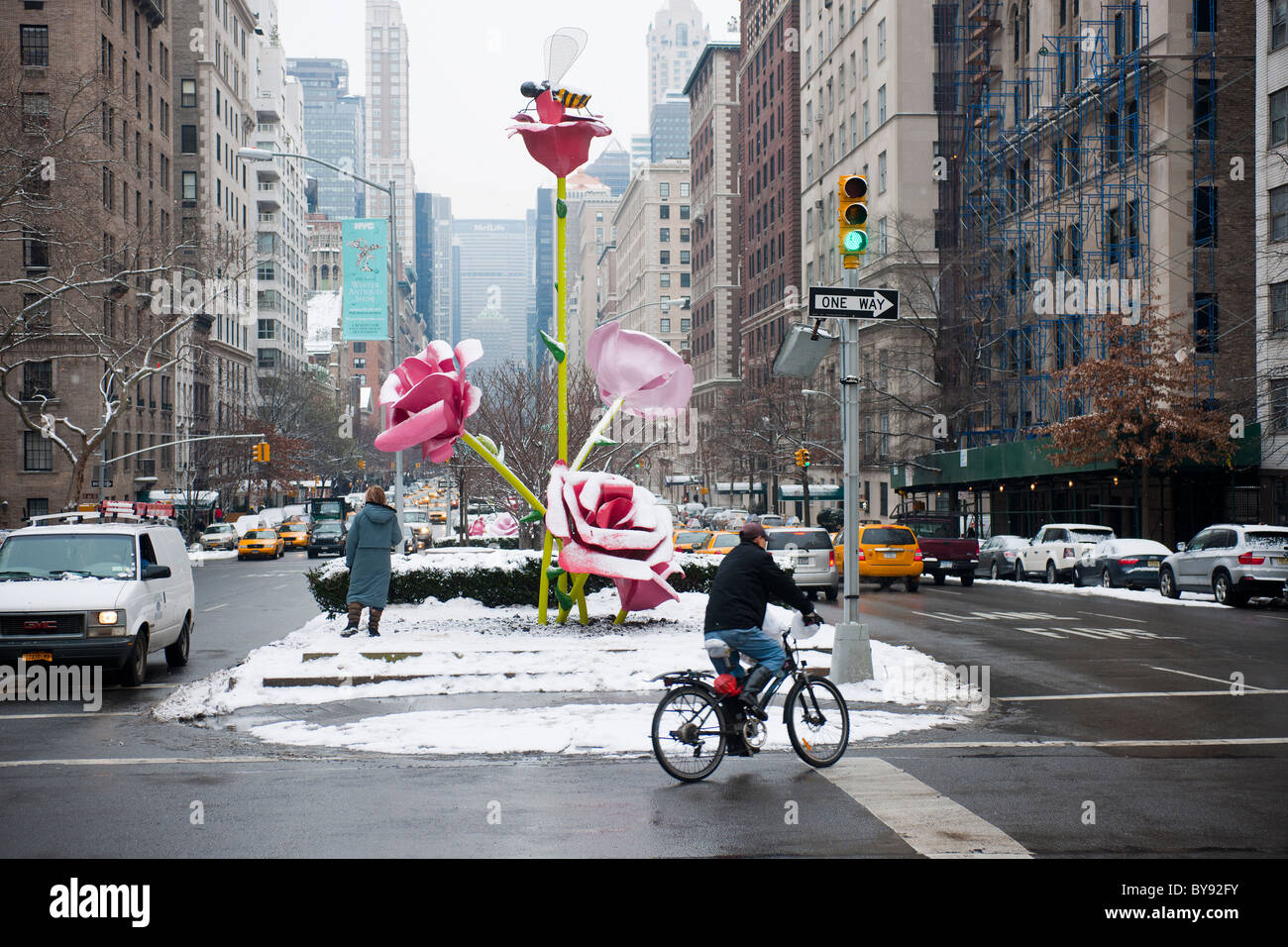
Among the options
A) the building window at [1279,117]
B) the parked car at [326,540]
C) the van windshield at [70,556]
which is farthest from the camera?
the parked car at [326,540]

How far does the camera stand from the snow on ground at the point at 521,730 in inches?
401

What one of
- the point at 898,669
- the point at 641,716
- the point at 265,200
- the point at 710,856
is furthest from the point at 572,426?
the point at 265,200

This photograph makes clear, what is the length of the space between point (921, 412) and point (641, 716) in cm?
4373

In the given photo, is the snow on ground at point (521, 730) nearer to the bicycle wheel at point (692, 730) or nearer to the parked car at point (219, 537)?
the bicycle wheel at point (692, 730)

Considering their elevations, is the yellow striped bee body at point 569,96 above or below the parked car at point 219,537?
above

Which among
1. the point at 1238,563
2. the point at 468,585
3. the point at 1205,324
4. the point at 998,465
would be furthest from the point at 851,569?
the point at 998,465

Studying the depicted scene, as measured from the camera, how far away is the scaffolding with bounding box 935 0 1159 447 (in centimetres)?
4550

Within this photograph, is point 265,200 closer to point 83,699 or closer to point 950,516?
point 950,516

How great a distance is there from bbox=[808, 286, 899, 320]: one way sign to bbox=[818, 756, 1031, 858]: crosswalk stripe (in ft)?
16.0

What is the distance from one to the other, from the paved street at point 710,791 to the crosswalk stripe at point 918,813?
0.9 inches

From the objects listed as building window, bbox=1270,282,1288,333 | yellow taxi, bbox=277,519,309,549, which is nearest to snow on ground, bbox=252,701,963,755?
building window, bbox=1270,282,1288,333

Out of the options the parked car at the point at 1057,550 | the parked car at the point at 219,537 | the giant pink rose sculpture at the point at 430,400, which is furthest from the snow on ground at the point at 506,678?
the parked car at the point at 219,537

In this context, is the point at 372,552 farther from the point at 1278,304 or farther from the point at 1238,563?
the point at 1278,304

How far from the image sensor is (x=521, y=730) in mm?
10812
